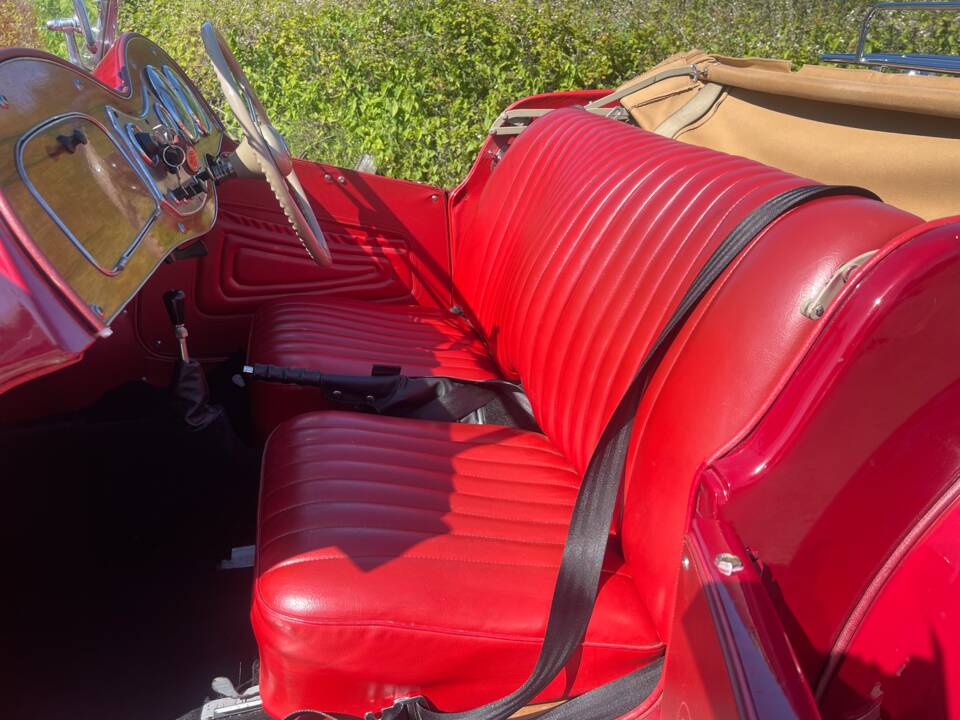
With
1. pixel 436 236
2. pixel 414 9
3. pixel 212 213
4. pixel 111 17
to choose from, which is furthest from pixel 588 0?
pixel 212 213

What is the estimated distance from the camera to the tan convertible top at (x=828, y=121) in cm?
186

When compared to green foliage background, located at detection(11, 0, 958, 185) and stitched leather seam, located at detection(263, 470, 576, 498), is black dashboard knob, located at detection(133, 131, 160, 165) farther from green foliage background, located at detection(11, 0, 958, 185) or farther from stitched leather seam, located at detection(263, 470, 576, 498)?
green foliage background, located at detection(11, 0, 958, 185)

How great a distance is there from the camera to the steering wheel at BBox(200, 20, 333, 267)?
1512 millimetres

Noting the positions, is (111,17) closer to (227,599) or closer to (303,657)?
(227,599)

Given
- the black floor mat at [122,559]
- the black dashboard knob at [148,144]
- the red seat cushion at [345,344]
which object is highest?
the black dashboard knob at [148,144]

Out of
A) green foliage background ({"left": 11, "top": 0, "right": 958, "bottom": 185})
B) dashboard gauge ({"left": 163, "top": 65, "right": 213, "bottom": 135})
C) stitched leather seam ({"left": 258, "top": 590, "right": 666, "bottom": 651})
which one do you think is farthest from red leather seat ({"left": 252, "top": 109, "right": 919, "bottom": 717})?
green foliage background ({"left": 11, "top": 0, "right": 958, "bottom": 185})

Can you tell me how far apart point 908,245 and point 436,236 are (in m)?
1.78

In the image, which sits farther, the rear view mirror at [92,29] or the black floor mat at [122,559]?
the rear view mirror at [92,29]

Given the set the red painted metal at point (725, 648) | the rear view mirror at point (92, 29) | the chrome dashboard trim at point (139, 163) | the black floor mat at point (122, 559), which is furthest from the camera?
the rear view mirror at point (92, 29)

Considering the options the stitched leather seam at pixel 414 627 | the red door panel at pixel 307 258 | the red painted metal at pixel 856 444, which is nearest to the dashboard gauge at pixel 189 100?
the red door panel at pixel 307 258

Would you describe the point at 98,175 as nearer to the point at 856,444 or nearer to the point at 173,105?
the point at 173,105

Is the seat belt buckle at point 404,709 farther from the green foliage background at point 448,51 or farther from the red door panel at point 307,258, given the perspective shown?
the green foliage background at point 448,51

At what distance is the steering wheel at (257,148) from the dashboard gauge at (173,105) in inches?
6.1

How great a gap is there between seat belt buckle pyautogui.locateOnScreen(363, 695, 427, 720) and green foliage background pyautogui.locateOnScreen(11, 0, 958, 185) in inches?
139
